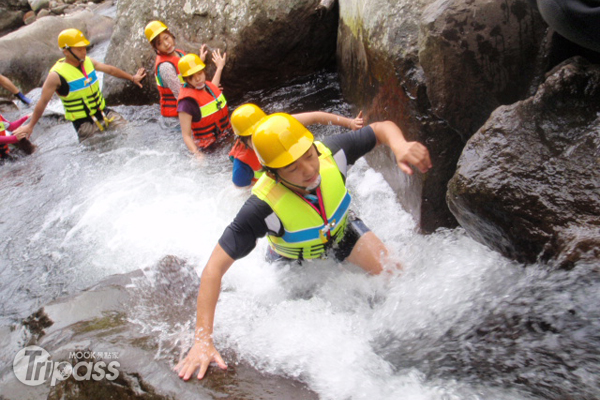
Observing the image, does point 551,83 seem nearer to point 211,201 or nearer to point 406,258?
point 406,258

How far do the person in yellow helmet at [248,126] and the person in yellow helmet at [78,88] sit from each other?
11.4 ft

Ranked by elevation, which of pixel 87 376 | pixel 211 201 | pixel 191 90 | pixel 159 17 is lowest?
pixel 211 201

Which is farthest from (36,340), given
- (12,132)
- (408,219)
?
(12,132)

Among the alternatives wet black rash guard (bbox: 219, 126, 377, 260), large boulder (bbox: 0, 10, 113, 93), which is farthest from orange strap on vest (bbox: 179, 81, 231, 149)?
large boulder (bbox: 0, 10, 113, 93)

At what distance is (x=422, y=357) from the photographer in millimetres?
2445

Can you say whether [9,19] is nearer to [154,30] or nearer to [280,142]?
[154,30]

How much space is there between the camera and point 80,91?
20.9 ft

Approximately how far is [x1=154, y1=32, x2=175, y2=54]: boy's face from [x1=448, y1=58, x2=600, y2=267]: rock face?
4744 mm

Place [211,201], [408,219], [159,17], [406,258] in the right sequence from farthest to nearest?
[159,17], [211,201], [408,219], [406,258]

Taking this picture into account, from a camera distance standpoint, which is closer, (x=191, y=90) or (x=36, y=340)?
(x=36, y=340)

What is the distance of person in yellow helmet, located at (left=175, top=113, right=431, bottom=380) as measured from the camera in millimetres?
2494

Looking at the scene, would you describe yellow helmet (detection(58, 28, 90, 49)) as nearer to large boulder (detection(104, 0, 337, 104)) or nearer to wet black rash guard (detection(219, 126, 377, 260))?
large boulder (detection(104, 0, 337, 104))

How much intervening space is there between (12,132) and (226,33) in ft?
12.8

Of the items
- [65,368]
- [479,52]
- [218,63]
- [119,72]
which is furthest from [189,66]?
[65,368]
